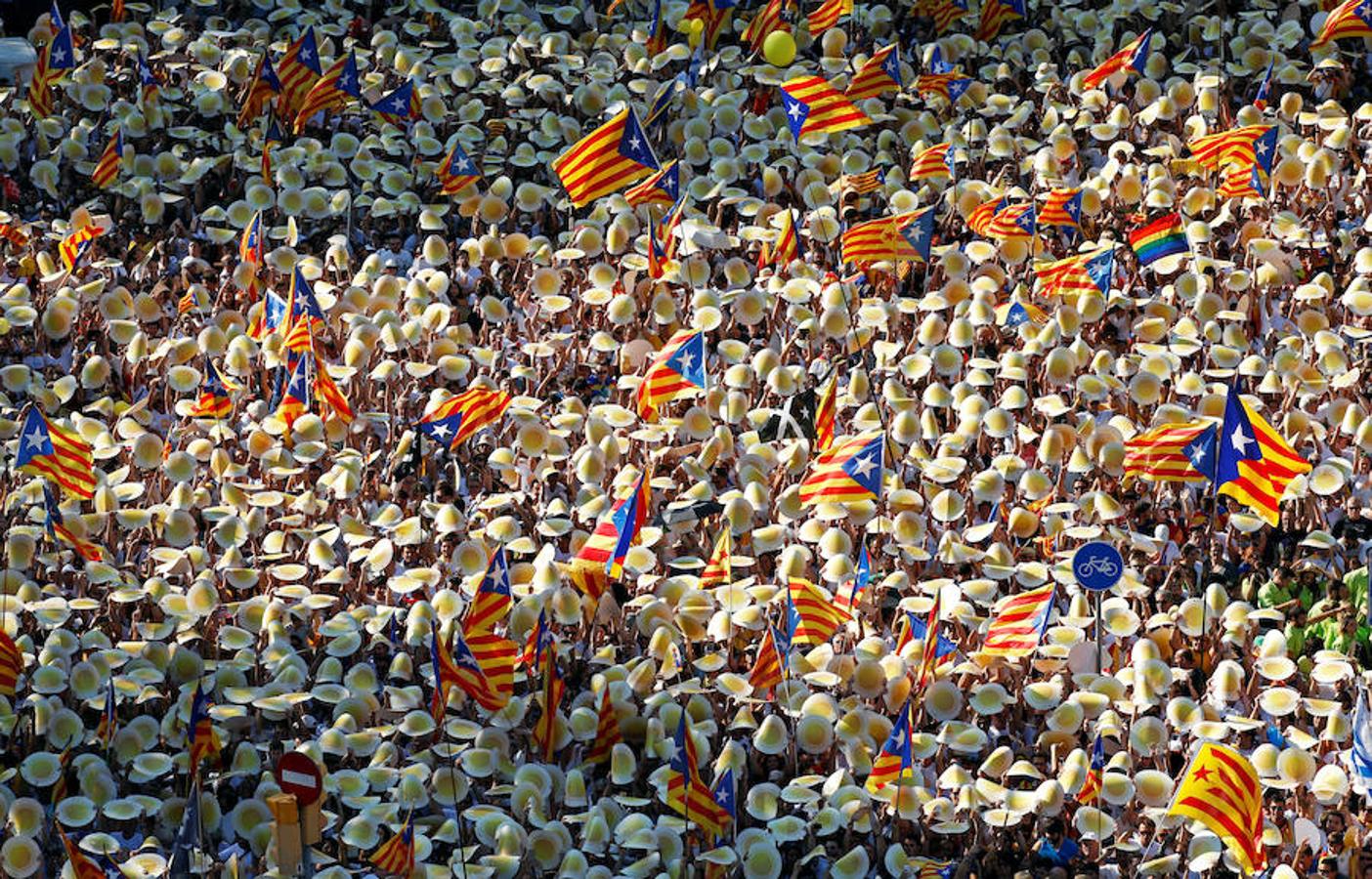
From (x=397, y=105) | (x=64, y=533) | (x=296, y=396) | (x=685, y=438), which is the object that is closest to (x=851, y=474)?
(x=685, y=438)

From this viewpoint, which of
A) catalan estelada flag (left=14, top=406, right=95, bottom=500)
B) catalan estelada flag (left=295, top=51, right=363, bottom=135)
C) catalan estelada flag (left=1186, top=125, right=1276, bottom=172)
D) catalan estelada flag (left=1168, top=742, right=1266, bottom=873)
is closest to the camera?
catalan estelada flag (left=1168, top=742, right=1266, bottom=873)

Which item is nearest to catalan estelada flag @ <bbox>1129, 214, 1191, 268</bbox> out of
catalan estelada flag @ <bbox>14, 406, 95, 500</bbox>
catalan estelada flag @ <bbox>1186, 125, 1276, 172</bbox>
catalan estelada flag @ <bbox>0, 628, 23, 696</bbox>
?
catalan estelada flag @ <bbox>1186, 125, 1276, 172</bbox>

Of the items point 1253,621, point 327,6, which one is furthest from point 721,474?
point 327,6

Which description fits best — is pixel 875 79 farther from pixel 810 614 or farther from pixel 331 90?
pixel 810 614

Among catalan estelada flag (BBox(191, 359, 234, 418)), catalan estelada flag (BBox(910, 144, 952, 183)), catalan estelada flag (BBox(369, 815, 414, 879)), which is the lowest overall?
catalan estelada flag (BBox(910, 144, 952, 183))

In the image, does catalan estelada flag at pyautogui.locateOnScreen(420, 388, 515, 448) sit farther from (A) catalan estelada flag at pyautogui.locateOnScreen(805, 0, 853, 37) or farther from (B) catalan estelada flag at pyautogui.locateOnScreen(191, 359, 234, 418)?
(A) catalan estelada flag at pyautogui.locateOnScreen(805, 0, 853, 37)

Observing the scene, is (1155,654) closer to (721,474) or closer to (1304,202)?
(721,474)

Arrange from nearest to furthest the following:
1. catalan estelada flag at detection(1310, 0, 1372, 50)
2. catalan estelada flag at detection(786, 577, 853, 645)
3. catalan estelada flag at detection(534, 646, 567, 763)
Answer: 1. catalan estelada flag at detection(534, 646, 567, 763)
2. catalan estelada flag at detection(786, 577, 853, 645)
3. catalan estelada flag at detection(1310, 0, 1372, 50)

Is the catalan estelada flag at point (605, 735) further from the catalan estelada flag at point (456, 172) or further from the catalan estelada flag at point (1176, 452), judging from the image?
the catalan estelada flag at point (456, 172)
